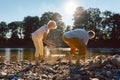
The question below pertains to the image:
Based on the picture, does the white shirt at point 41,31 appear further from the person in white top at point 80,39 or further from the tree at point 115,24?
the tree at point 115,24

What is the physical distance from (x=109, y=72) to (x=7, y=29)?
7628cm

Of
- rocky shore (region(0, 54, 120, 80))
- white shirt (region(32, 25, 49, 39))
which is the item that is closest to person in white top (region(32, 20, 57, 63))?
white shirt (region(32, 25, 49, 39))

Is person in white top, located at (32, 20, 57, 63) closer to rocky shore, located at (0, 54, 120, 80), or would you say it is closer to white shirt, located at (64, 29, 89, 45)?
white shirt, located at (64, 29, 89, 45)

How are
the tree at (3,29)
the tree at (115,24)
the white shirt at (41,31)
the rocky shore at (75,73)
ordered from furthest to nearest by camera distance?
the tree at (3,29) < the tree at (115,24) < the white shirt at (41,31) < the rocky shore at (75,73)

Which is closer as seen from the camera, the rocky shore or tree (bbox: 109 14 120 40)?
the rocky shore

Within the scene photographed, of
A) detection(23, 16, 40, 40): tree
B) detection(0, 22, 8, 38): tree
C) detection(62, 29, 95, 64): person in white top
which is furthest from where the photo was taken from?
detection(0, 22, 8, 38): tree

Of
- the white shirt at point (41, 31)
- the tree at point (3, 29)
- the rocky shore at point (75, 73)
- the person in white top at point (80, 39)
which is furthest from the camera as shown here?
the tree at point (3, 29)

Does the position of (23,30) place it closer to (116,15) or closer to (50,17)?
(50,17)

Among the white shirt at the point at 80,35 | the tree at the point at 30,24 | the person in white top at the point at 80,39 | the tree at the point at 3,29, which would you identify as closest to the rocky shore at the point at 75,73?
the person in white top at the point at 80,39

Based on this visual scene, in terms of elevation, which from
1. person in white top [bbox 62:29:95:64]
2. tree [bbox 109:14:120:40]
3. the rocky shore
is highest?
tree [bbox 109:14:120:40]

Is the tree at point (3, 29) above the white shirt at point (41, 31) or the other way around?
above

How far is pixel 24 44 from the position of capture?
7100cm

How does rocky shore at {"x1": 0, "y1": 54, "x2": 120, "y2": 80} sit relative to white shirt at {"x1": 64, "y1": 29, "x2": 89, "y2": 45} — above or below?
below

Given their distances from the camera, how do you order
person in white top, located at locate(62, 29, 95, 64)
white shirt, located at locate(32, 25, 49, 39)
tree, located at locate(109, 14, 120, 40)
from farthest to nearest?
tree, located at locate(109, 14, 120, 40) → white shirt, located at locate(32, 25, 49, 39) → person in white top, located at locate(62, 29, 95, 64)
